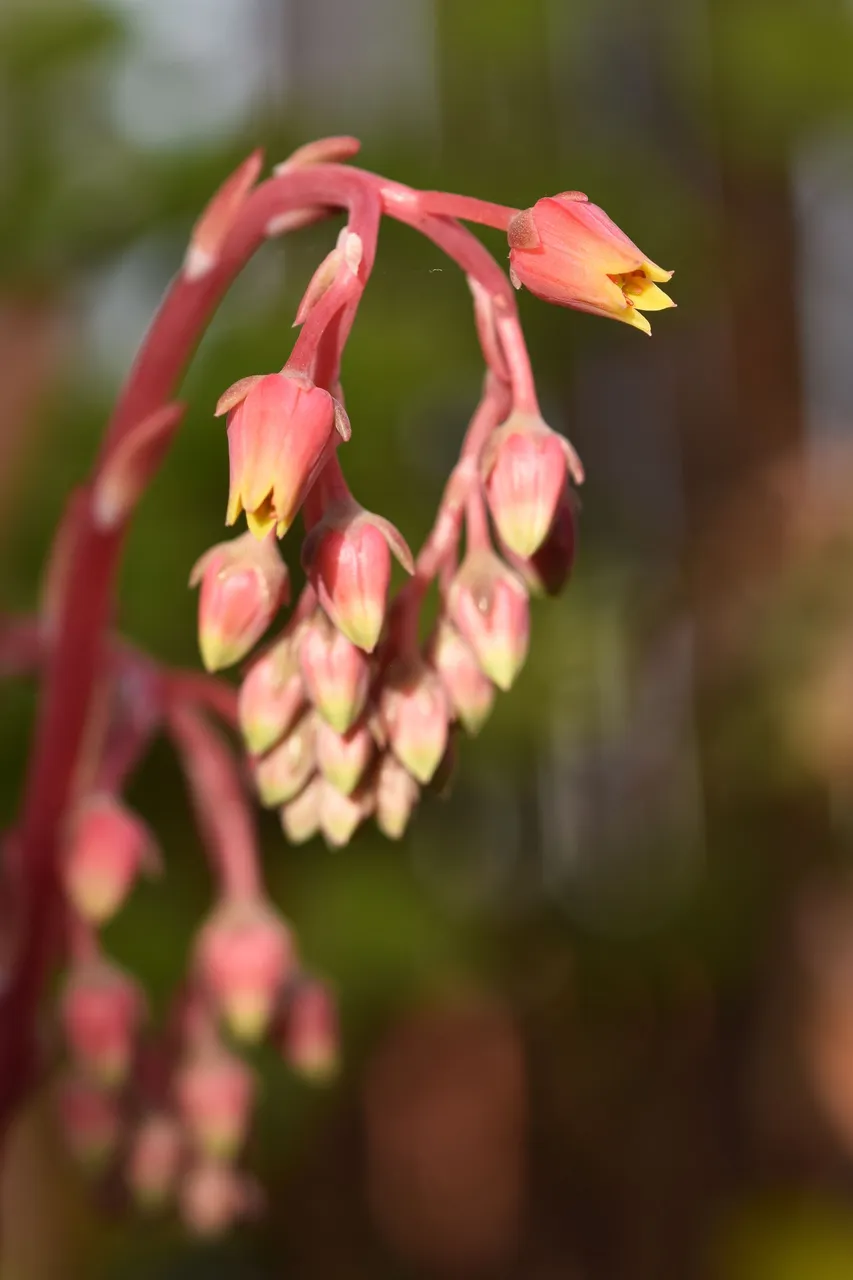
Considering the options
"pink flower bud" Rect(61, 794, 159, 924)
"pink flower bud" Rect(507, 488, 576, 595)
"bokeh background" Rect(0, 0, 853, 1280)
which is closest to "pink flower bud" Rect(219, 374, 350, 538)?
"pink flower bud" Rect(507, 488, 576, 595)

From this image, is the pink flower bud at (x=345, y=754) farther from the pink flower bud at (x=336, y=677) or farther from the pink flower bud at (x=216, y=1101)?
the pink flower bud at (x=216, y=1101)

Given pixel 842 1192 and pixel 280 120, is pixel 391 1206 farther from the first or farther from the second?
pixel 280 120

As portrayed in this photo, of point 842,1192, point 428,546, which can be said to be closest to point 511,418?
point 428,546

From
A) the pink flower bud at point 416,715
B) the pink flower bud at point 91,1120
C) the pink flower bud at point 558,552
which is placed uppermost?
the pink flower bud at point 558,552

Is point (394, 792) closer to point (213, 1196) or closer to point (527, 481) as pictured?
point (527, 481)

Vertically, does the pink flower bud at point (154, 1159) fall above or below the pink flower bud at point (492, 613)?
below

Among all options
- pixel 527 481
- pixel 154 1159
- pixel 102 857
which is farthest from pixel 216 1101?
pixel 527 481

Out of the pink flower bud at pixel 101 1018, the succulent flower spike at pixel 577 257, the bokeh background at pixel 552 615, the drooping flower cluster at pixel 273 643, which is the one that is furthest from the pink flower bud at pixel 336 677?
the bokeh background at pixel 552 615
